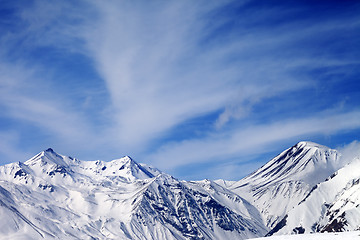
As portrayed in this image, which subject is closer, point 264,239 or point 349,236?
point 349,236

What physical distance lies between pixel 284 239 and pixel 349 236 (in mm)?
20435

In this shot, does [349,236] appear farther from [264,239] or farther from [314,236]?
[264,239]

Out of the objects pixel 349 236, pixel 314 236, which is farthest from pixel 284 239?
pixel 349 236

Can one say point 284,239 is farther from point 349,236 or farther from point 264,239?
point 349,236

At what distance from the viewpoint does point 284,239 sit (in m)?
142

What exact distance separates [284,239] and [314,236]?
9.55 metres

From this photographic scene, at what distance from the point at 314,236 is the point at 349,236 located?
36.1 feet

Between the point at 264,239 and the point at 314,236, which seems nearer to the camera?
the point at 314,236

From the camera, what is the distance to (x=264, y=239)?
151 m

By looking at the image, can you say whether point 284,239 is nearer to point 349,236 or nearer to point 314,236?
point 314,236

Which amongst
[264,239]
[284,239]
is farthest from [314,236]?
[264,239]

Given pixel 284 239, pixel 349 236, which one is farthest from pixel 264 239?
pixel 349 236

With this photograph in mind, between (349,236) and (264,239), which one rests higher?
(264,239)

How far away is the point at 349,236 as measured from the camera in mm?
129875
